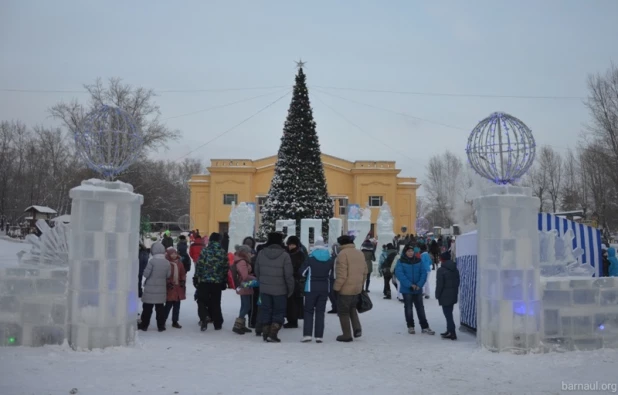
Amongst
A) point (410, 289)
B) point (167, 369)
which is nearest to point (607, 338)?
point (410, 289)

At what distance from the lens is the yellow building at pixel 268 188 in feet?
147

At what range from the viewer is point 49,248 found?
284 inches

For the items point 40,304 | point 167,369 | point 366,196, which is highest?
point 366,196

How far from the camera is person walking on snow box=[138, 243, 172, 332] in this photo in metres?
8.28

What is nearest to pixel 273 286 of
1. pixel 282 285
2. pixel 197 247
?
pixel 282 285

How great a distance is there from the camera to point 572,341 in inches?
279

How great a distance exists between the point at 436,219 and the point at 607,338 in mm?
61171

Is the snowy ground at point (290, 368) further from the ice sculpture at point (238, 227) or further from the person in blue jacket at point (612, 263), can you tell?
the ice sculpture at point (238, 227)

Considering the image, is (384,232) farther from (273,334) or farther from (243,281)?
(273,334)

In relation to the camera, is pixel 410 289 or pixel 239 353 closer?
pixel 239 353

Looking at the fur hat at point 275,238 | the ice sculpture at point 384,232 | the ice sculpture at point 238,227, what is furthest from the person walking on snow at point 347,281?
the ice sculpture at point 384,232

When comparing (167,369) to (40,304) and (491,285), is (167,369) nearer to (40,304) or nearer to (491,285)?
(40,304)

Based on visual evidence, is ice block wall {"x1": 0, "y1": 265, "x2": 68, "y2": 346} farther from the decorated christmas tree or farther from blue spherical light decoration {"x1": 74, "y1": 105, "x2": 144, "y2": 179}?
the decorated christmas tree

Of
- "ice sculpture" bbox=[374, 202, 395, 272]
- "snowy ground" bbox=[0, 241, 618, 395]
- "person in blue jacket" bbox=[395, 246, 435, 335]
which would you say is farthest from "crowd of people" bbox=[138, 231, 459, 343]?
"ice sculpture" bbox=[374, 202, 395, 272]
